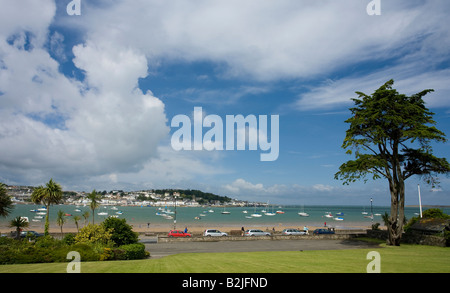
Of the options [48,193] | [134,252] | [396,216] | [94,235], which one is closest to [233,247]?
[134,252]

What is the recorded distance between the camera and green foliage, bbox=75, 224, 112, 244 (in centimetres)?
2653

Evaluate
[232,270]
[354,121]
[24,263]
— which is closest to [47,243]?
[24,263]

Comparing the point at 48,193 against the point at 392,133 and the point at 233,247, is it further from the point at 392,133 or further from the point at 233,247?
the point at 392,133

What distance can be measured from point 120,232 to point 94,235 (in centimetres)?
248

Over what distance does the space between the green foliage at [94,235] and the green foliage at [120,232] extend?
73cm

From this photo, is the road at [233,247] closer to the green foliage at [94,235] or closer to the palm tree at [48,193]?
the green foliage at [94,235]

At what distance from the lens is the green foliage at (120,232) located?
28094 mm

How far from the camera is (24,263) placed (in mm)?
18984

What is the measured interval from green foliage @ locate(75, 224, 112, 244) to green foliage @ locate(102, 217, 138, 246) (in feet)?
2.40

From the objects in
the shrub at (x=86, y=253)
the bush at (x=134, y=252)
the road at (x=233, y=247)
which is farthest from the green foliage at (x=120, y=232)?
the shrub at (x=86, y=253)

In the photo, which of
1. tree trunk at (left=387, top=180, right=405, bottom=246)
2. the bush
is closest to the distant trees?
tree trunk at (left=387, top=180, right=405, bottom=246)
